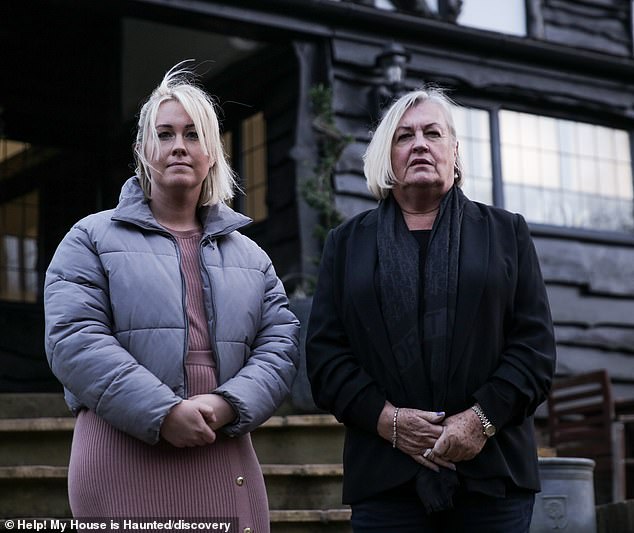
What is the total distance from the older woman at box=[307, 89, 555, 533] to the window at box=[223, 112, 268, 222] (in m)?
5.32

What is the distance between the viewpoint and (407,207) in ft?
10.4

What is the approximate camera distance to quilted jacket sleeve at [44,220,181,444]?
Answer: 2.71 m

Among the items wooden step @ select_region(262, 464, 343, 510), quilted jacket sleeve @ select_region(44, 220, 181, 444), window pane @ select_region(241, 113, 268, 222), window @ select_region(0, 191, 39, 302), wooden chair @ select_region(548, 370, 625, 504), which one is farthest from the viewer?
window @ select_region(0, 191, 39, 302)

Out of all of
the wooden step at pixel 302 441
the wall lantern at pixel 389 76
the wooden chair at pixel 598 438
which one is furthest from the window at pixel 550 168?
the wooden step at pixel 302 441

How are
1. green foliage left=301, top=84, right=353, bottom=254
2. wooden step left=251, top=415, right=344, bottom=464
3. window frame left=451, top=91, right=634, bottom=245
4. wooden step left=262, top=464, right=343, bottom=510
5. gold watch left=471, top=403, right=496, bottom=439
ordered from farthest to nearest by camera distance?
window frame left=451, top=91, right=634, bottom=245
green foliage left=301, top=84, right=353, bottom=254
wooden step left=251, top=415, right=344, bottom=464
wooden step left=262, top=464, right=343, bottom=510
gold watch left=471, top=403, right=496, bottom=439

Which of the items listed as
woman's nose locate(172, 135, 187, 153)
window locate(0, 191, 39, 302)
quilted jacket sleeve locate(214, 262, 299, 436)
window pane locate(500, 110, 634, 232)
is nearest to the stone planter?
quilted jacket sleeve locate(214, 262, 299, 436)

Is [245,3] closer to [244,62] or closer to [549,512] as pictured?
[244,62]

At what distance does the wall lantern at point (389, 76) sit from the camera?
761 cm

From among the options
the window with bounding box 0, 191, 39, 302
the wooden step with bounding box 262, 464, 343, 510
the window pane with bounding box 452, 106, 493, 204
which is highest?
the window pane with bounding box 452, 106, 493, 204

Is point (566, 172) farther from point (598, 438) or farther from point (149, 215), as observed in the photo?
point (149, 215)

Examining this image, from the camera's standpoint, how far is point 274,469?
4.71 m

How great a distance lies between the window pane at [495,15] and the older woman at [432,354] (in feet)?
17.9

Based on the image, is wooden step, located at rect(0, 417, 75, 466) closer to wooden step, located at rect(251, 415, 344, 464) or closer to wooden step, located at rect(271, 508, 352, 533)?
wooden step, located at rect(251, 415, 344, 464)

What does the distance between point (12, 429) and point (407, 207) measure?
2368mm
